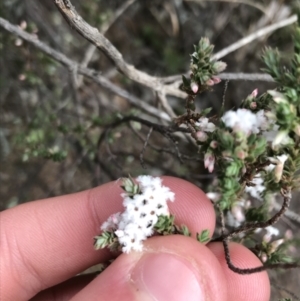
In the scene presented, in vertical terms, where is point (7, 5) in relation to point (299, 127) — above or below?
below

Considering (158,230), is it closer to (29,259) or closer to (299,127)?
(299,127)

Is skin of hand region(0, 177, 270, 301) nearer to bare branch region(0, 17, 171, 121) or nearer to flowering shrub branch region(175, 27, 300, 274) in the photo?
flowering shrub branch region(175, 27, 300, 274)

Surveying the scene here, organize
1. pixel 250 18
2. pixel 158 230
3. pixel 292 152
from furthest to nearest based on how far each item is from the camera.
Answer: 1. pixel 250 18
2. pixel 158 230
3. pixel 292 152

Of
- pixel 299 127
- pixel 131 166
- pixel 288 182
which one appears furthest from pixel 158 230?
pixel 131 166

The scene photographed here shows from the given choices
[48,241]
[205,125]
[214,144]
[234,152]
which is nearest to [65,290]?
[48,241]

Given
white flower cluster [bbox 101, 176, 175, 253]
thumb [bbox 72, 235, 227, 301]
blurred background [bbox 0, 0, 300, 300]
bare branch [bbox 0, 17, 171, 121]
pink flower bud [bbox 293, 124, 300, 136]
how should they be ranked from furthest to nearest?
1. blurred background [bbox 0, 0, 300, 300]
2. bare branch [bbox 0, 17, 171, 121]
3. thumb [bbox 72, 235, 227, 301]
4. white flower cluster [bbox 101, 176, 175, 253]
5. pink flower bud [bbox 293, 124, 300, 136]

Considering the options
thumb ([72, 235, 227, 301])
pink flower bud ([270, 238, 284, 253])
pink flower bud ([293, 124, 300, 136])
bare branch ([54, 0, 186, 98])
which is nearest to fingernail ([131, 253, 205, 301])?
thumb ([72, 235, 227, 301])

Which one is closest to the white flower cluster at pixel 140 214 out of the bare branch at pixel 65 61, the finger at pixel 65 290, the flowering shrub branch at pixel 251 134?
the flowering shrub branch at pixel 251 134
